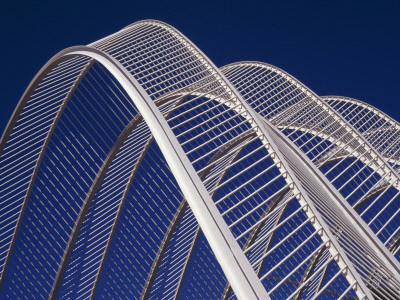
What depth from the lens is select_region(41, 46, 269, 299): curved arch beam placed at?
4949mm

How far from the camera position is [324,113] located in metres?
14.2

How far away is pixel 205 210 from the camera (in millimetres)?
5680

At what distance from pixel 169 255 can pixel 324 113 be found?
354 inches

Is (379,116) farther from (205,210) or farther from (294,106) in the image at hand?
(205,210)

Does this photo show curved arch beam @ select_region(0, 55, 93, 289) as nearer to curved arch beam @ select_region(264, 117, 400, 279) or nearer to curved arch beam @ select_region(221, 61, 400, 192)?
curved arch beam @ select_region(221, 61, 400, 192)

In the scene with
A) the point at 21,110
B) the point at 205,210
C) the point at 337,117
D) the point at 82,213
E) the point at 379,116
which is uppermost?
the point at 21,110

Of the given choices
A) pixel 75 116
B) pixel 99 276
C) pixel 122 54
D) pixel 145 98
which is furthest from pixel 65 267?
pixel 145 98

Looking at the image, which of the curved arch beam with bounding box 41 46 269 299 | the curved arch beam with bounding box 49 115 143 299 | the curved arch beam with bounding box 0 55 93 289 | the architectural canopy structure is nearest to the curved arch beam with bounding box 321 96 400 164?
the architectural canopy structure

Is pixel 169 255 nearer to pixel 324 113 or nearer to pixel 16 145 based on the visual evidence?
pixel 16 145

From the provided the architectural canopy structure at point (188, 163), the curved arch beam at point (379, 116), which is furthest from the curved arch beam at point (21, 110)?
the curved arch beam at point (379, 116)

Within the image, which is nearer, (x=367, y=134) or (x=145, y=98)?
(x=145, y=98)

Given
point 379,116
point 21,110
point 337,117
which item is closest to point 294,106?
point 337,117

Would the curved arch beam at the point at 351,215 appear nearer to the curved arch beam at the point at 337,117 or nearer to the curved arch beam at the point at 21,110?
the curved arch beam at the point at 337,117

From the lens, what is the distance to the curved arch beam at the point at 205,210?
4.95m
